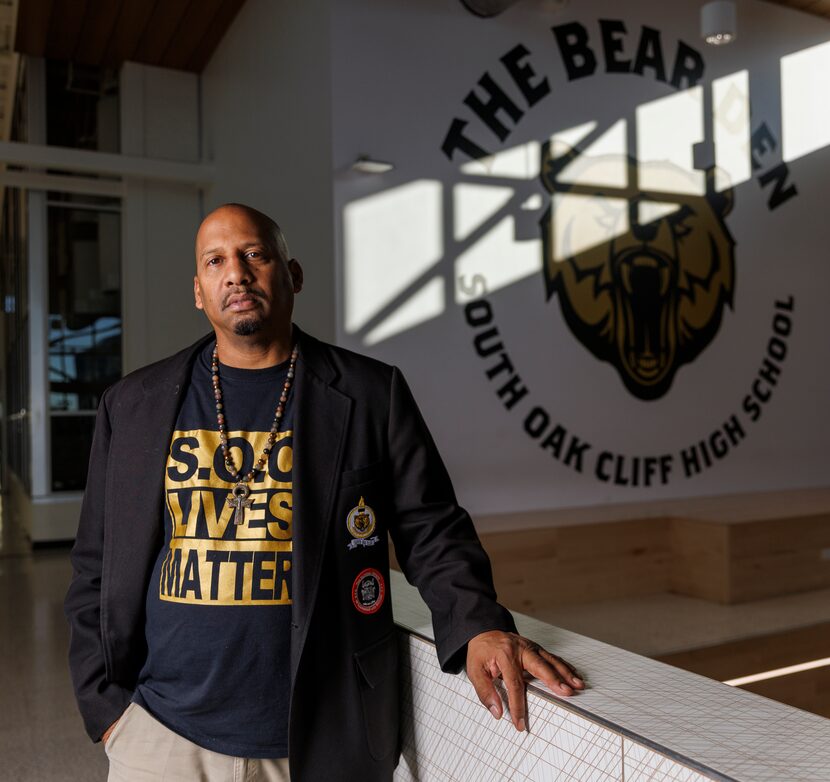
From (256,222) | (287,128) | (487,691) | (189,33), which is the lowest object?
(487,691)

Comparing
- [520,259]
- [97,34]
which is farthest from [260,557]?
[97,34]

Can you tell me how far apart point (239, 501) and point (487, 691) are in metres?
0.51

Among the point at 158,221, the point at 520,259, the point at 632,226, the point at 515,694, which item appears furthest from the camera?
the point at 158,221

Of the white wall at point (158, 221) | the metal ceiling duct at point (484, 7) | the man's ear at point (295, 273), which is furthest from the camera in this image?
the white wall at point (158, 221)

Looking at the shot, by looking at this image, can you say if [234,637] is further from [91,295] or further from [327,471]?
[91,295]

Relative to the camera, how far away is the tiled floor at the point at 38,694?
9.73 ft

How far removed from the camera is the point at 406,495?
1.56 meters

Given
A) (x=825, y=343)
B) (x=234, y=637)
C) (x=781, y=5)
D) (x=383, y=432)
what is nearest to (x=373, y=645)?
(x=234, y=637)

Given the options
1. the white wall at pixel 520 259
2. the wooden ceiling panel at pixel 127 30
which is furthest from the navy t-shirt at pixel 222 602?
the wooden ceiling panel at pixel 127 30

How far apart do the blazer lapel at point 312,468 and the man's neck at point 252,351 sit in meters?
0.04

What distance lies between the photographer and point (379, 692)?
1.55 metres

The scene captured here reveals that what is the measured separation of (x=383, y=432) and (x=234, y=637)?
430 mm

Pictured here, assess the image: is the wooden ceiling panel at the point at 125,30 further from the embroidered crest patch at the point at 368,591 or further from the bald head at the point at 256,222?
the embroidered crest patch at the point at 368,591

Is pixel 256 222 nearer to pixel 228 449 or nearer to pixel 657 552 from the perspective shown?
pixel 228 449
